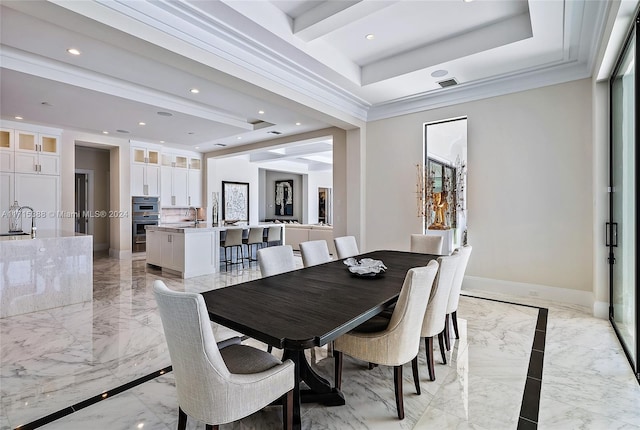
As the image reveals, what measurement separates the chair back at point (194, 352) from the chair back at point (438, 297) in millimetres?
1420

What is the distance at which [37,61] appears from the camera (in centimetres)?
374

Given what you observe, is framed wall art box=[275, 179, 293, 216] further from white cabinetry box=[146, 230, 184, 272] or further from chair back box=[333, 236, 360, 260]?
chair back box=[333, 236, 360, 260]

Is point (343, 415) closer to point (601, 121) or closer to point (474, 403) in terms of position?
point (474, 403)

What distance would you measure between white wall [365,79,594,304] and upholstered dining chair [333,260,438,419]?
312cm

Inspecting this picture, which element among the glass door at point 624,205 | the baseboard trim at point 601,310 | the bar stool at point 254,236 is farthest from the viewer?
the bar stool at point 254,236

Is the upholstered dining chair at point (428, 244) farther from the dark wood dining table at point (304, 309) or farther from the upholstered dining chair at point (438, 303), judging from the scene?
the upholstered dining chair at point (438, 303)

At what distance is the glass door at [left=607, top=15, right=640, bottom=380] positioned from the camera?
2.53m

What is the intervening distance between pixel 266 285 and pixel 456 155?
3941 mm

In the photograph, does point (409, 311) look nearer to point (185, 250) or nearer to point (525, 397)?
point (525, 397)

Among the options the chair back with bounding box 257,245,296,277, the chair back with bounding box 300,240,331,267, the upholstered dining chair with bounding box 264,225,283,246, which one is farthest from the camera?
the upholstered dining chair with bounding box 264,225,283,246

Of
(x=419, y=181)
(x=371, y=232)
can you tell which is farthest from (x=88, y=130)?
(x=419, y=181)

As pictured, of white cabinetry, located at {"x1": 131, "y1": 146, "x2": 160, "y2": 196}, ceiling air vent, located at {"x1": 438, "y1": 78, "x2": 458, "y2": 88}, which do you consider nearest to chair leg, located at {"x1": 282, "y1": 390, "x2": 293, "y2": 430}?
ceiling air vent, located at {"x1": 438, "y1": 78, "x2": 458, "y2": 88}

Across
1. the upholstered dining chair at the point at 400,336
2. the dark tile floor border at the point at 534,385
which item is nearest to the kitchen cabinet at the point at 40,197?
the upholstered dining chair at the point at 400,336

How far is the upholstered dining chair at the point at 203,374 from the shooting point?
1.29m
